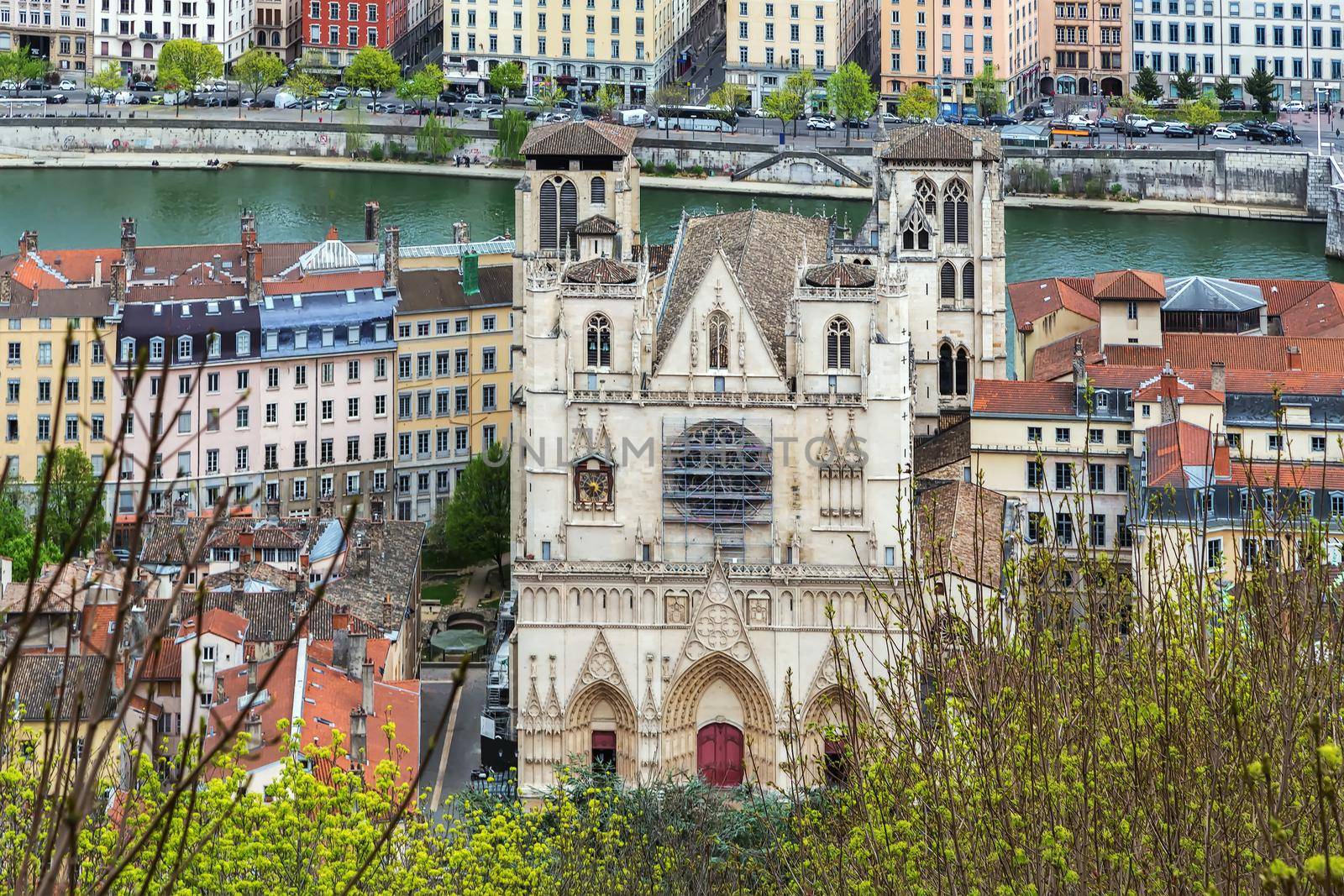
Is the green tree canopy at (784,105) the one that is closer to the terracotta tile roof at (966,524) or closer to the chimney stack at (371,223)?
the chimney stack at (371,223)

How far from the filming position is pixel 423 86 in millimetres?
160000

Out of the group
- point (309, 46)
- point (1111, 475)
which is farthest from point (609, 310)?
point (309, 46)

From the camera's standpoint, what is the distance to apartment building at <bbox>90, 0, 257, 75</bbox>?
559 feet

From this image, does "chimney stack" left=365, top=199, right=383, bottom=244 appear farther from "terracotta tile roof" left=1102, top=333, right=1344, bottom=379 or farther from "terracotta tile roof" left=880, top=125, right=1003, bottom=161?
"terracotta tile roof" left=1102, top=333, right=1344, bottom=379

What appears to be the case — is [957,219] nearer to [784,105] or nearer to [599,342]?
[599,342]

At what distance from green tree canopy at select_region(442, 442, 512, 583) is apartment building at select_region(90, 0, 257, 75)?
91.8 meters

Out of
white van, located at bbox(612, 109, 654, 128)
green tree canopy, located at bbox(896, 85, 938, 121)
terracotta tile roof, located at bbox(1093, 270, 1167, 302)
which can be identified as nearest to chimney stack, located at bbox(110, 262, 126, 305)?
terracotta tile roof, located at bbox(1093, 270, 1167, 302)

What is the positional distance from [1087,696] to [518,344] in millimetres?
43821

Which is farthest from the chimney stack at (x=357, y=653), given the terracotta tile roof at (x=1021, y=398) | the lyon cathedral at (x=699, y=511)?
the terracotta tile roof at (x=1021, y=398)

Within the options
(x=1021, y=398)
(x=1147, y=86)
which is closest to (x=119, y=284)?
(x=1021, y=398)

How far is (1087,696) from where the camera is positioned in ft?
120

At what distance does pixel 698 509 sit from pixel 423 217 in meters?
76.3

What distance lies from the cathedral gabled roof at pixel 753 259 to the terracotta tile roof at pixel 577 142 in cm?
307

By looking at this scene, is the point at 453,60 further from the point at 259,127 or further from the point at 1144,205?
the point at 1144,205
